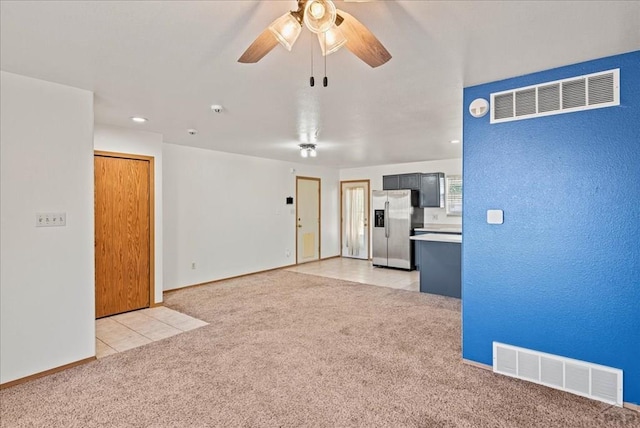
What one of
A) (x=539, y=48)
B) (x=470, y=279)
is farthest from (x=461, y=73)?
(x=470, y=279)

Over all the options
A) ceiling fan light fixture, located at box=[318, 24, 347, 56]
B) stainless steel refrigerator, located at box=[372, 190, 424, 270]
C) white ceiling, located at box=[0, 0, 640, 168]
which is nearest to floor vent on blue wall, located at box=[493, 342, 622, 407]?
white ceiling, located at box=[0, 0, 640, 168]

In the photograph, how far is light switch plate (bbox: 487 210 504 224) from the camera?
2672mm

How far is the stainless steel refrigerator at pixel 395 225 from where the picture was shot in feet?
22.8

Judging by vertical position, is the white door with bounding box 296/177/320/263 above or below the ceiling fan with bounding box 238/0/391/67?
below

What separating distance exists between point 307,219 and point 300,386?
5.49 metres

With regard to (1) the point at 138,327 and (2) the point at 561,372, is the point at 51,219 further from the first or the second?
(2) the point at 561,372

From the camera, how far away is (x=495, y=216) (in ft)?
8.84

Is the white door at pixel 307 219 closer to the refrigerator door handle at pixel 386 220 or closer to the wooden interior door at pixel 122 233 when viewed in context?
the refrigerator door handle at pixel 386 220

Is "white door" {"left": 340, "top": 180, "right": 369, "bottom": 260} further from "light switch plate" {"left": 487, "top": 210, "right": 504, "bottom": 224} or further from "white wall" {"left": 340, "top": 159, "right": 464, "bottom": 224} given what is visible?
"light switch plate" {"left": 487, "top": 210, "right": 504, "bottom": 224}

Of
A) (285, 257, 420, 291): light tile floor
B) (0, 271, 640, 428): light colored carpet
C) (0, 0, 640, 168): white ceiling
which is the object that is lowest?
(0, 271, 640, 428): light colored carpet

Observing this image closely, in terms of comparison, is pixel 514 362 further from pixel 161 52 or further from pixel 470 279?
pixel 161 52

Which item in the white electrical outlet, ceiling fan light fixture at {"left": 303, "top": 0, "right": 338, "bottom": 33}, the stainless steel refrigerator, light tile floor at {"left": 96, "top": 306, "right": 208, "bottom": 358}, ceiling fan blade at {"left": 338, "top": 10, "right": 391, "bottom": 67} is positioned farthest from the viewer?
the stainless steel refrigerator

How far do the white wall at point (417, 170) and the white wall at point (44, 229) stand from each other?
6197mm

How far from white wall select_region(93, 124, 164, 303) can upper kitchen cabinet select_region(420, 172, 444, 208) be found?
5072 mm
